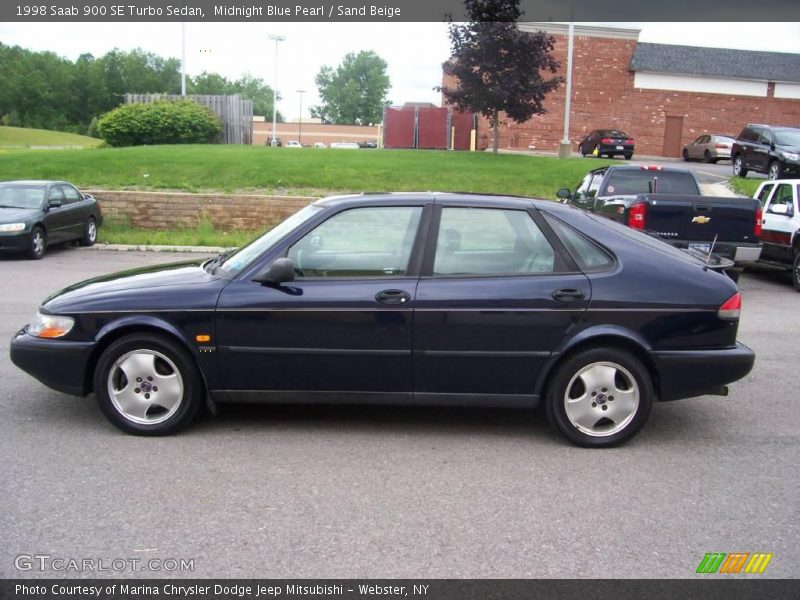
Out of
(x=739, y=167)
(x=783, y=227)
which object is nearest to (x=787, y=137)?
(x=739, y=167)

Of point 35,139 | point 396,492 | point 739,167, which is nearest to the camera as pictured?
point 396,492

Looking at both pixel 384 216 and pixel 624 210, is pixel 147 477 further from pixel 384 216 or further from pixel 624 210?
pixel 624 210

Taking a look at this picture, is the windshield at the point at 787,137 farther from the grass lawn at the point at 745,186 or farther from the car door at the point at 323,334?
the car door at the point at 323,334

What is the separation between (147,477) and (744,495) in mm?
3355

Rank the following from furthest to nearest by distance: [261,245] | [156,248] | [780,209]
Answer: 1. [156,248]
2. [780,209]
3. [261,245]

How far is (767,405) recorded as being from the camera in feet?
20.4

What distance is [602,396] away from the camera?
201 inches

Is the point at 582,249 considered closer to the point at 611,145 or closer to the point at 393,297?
the point at 393,297

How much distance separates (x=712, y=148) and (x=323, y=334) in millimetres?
34176

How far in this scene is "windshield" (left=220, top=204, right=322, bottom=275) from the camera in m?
5.34

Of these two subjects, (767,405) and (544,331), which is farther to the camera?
(767,405)

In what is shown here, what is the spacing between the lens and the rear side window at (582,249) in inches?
206

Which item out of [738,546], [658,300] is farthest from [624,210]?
[738,546]

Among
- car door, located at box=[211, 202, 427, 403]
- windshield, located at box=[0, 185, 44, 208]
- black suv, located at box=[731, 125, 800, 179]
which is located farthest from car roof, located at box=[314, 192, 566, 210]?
black suv, located at box=[731, 125, 800, 179]
